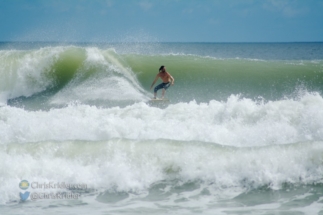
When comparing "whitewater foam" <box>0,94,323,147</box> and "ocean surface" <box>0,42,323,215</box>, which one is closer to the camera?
"ocean surface" <box>0,42,323,215</box>

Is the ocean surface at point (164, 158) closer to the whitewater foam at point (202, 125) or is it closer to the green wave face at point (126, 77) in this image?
the whitewater foam at point (202, 125)

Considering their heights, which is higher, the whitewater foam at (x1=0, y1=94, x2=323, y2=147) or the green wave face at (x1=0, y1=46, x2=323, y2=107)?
the green wave face at (x1=0, y1=46, x2=323, y2=107)

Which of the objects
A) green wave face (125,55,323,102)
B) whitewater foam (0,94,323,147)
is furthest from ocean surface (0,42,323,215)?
green wave face (125,55,323,102)

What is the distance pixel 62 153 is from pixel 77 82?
306 inches

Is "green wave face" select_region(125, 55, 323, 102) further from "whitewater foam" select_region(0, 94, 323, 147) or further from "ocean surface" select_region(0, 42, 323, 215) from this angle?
"whitewater foam" select_region(0, 94, 323, 147)

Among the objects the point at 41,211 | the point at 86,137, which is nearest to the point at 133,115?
the point at 86,137

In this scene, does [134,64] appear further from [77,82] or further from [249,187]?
[249,187]

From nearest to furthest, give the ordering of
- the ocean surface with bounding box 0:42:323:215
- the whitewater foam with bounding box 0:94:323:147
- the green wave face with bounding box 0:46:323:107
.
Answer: the ocean surface with bounding box 0:42:323:215 → the whitewater foam with bounding box 0:94:323:147 → the green wave face with bounding box 0:46:323:107

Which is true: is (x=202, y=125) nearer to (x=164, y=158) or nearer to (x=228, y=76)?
(x=164, y=158)

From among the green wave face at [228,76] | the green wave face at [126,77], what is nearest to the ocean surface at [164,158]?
the green wave face at [126,77]

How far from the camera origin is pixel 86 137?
26.3ft

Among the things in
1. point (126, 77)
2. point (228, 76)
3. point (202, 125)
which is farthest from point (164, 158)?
point (228, 76)

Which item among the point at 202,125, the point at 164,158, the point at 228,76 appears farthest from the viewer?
the point at 228,76

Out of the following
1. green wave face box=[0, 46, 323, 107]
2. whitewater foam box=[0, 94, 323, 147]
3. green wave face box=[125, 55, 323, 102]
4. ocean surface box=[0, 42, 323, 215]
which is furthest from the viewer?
green wave face box=[125, 55, 323, 102]
